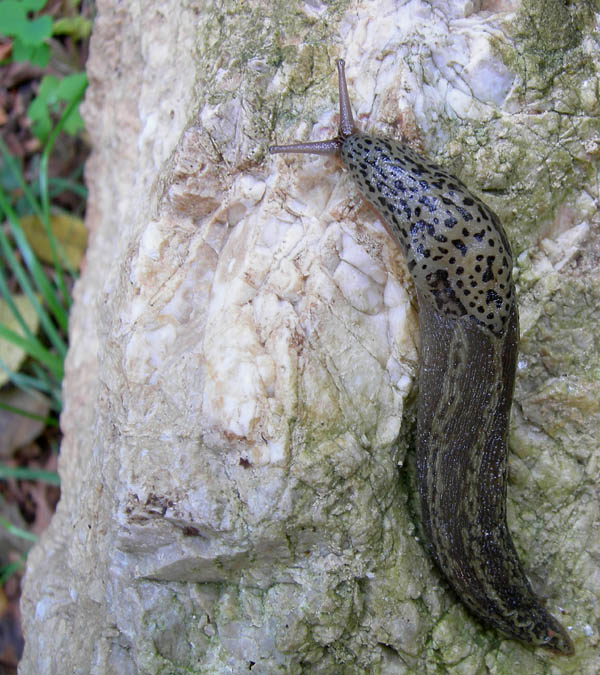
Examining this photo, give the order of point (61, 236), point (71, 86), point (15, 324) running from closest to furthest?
point (71, 86)
point (15, 324)
point (61, 236)

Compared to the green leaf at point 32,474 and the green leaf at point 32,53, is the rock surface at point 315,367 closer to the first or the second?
A: the green leaf at point 32,474

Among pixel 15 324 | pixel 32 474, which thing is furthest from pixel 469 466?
pixel 15 324

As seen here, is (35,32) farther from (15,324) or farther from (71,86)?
(15,324)

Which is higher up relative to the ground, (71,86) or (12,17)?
(12,17)

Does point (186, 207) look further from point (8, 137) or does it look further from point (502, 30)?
point (8, 137)

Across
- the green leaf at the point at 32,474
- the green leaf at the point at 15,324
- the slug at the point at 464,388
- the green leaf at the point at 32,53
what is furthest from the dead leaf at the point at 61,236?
the slug at the point at 464,388
